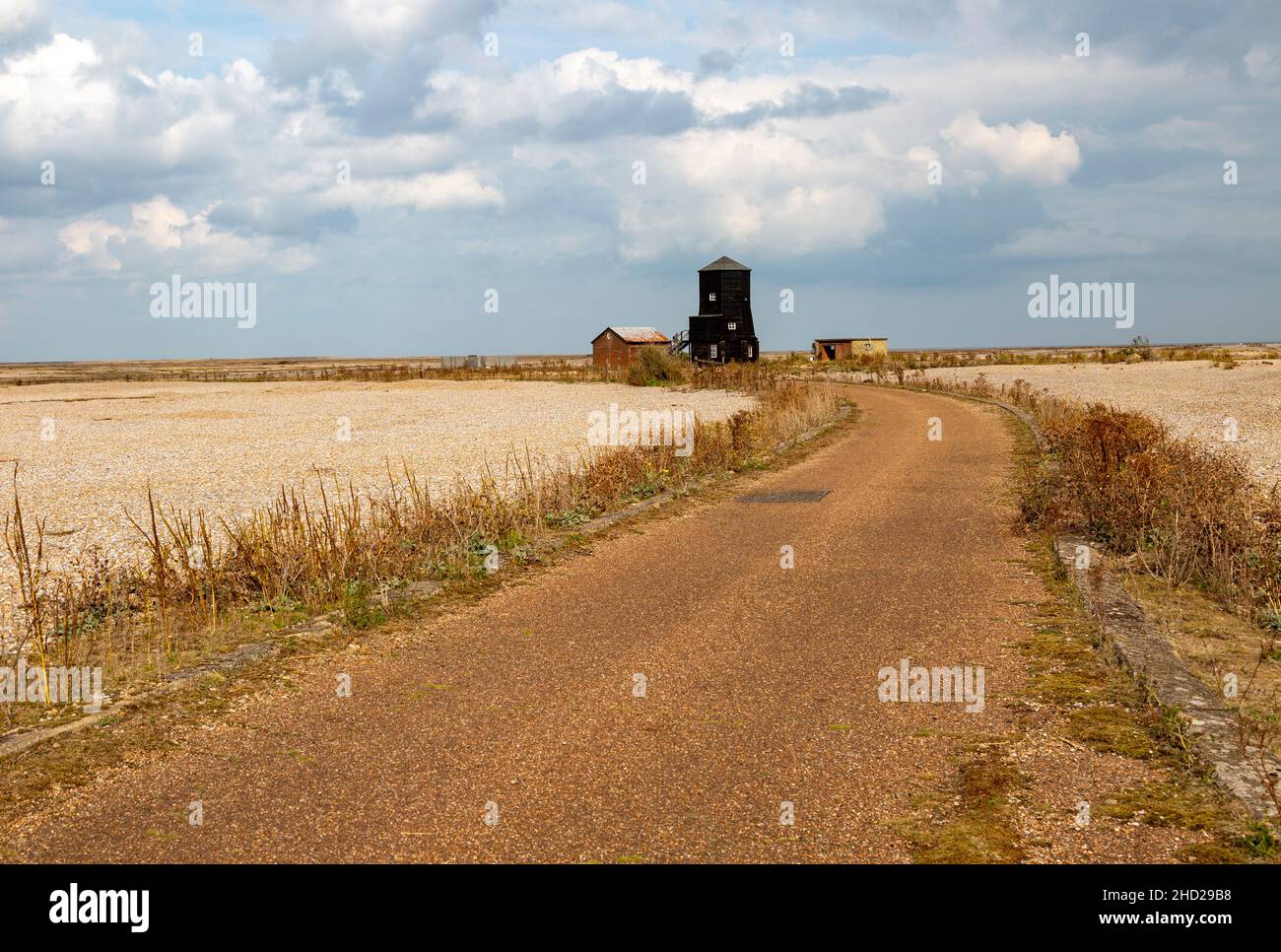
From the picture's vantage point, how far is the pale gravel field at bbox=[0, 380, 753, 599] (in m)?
16.7

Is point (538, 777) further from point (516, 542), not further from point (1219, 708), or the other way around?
point (516, 542)

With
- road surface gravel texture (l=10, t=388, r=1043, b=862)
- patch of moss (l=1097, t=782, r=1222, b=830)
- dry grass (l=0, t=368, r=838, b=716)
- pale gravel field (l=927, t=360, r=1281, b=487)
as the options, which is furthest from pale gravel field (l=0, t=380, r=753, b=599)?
pale gravel field (l=927, t=360, r=1281, b=487)

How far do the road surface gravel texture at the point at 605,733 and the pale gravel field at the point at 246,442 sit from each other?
677 cm

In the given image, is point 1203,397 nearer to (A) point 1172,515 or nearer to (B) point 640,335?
(A) point 1172,515

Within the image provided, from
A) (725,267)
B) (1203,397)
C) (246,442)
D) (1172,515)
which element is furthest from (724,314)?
(1172,515)

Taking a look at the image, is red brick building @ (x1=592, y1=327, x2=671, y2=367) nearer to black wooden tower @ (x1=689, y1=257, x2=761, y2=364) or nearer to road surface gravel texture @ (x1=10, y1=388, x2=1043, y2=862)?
black wooden tower @ (x1=689, y1=257, x2=761, y2=364)

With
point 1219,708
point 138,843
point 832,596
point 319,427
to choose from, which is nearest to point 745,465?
point 832,596

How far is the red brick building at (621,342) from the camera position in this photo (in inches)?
3140

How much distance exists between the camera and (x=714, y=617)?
8.23 m

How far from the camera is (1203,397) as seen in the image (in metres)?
37.4

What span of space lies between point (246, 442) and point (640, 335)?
182 ft

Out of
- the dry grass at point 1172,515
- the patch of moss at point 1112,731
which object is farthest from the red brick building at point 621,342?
the patch of moss at point 1112,731

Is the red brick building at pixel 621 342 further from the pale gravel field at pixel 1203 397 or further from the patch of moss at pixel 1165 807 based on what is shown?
the patch of moss at pixel 1165 807
